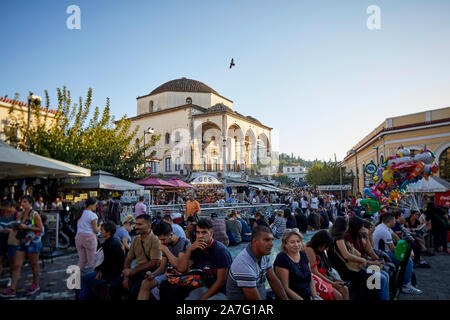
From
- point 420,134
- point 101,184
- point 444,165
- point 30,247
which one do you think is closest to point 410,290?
point 30,247

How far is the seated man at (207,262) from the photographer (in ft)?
10.8

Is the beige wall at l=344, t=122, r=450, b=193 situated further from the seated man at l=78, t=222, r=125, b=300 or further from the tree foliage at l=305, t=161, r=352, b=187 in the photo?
the seated man at l=78, t=222, r=125, b=300

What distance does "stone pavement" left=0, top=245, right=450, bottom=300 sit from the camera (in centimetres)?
489

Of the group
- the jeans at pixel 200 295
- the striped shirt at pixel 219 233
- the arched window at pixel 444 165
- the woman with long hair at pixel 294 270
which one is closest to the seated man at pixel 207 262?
the jeans at pixel 200 295

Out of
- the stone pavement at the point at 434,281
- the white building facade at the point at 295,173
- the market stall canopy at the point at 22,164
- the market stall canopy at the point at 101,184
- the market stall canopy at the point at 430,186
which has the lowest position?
the stone pavement at the point at 434,281

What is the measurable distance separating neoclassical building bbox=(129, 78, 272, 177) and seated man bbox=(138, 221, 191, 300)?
85.1 ft

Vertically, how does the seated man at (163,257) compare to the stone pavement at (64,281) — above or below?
above

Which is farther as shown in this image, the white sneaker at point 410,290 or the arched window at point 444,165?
the arched window at point 444,165

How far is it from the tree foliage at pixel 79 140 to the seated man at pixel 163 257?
1022cm

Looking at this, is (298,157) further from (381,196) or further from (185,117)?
(381,196)

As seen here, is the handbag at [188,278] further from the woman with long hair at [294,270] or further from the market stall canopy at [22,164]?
the market stall canopy at [22,164]

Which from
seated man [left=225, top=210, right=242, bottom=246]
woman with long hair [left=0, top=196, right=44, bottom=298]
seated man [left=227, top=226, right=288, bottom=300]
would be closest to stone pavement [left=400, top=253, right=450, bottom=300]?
seated man [left=227, top=226, right=288, bottom=300]

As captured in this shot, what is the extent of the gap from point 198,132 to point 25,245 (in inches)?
1102

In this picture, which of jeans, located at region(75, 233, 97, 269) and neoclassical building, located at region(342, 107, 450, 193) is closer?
jeans, located at region(75, 233, 97, 269)
